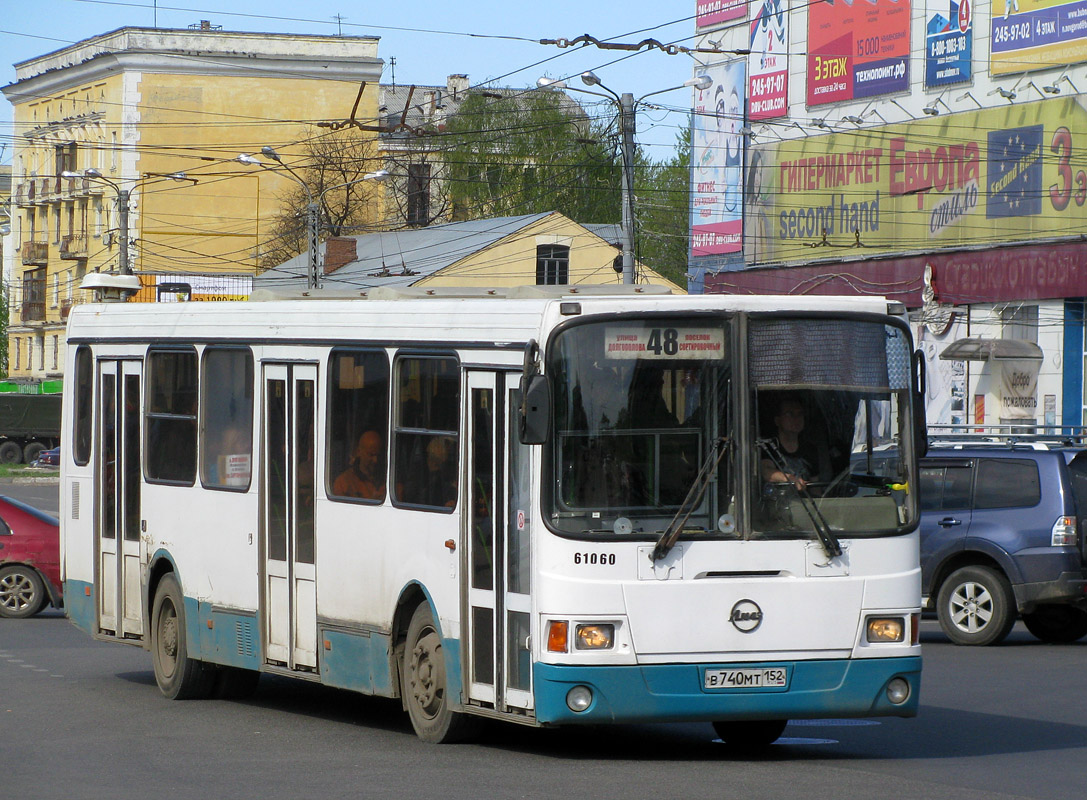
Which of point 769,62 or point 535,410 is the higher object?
point 769,62

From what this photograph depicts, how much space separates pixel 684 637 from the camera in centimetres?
909

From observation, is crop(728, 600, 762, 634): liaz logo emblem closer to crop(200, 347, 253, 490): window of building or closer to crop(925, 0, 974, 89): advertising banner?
crop(200, 347, 253, 490): window of building

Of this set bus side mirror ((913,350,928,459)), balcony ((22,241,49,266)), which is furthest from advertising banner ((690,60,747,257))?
balcony ((22,241,49,266))

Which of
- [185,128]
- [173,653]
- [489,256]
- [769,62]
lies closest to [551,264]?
[489,256]

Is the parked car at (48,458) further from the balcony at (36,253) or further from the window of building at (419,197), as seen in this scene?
the balcony at (36,253)

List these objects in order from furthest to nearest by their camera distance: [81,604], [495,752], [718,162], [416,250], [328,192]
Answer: [328,192]
[416,250]
[718,162]
[81,604]
[495,752]

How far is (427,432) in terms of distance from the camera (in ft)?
33.6

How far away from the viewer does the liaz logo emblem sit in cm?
916

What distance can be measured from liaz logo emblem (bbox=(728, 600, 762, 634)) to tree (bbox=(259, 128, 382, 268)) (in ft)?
A: 211

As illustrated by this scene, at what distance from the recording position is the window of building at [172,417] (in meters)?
12.7

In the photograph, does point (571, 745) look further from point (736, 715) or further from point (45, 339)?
point (45, 339)

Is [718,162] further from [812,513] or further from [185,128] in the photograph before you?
[812,513]

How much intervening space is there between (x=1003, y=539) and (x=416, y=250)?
1901 inches

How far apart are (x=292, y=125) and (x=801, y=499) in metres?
74.0
